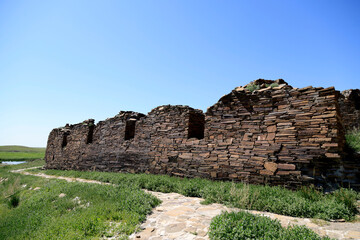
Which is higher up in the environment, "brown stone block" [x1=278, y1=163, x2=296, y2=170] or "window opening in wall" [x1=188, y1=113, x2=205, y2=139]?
"window opening in wall" [x1=188, y1=113, x2=205, y2=139]

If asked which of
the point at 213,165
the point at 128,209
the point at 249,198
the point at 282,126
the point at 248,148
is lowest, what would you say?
the point at 128,209

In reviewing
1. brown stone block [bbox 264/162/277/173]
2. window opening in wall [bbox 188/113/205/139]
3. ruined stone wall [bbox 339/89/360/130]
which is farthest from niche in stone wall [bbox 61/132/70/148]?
ruined stone wall [bbox 339/89/360/130]

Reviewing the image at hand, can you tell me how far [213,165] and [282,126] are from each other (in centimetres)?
267

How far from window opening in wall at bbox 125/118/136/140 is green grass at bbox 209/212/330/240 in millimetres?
8547

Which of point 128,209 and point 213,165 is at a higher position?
point 213,165

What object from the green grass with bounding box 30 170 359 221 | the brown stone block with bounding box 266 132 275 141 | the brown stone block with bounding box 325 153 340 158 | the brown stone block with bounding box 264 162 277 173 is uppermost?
the brown stone block with bounding box 266 132 275 141

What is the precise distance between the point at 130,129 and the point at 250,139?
7253 mm

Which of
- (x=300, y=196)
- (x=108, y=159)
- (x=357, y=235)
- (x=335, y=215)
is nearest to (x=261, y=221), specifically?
(x=357, y=235)

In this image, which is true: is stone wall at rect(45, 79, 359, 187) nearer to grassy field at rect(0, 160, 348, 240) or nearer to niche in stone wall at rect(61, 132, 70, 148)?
grassy field at rect(0, 160, 348, 240)

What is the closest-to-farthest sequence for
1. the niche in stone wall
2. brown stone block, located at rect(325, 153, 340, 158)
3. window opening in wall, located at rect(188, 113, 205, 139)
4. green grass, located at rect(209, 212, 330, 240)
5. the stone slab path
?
green grass, located at rect(209, 212, 330, 240)
the stone slab path
brown stone block, located at rect(325, 153, 340, 158)
window opening in wall, located at rect(188, 113, 205, 139)
the niche in stone wall

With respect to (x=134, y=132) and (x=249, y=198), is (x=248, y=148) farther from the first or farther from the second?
(x=134, y=132)

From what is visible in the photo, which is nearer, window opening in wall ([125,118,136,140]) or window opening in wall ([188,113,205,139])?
window opening in wall ([188,113,205,139])

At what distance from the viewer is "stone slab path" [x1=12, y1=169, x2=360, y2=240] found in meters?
3.43

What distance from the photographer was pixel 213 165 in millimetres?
7270
